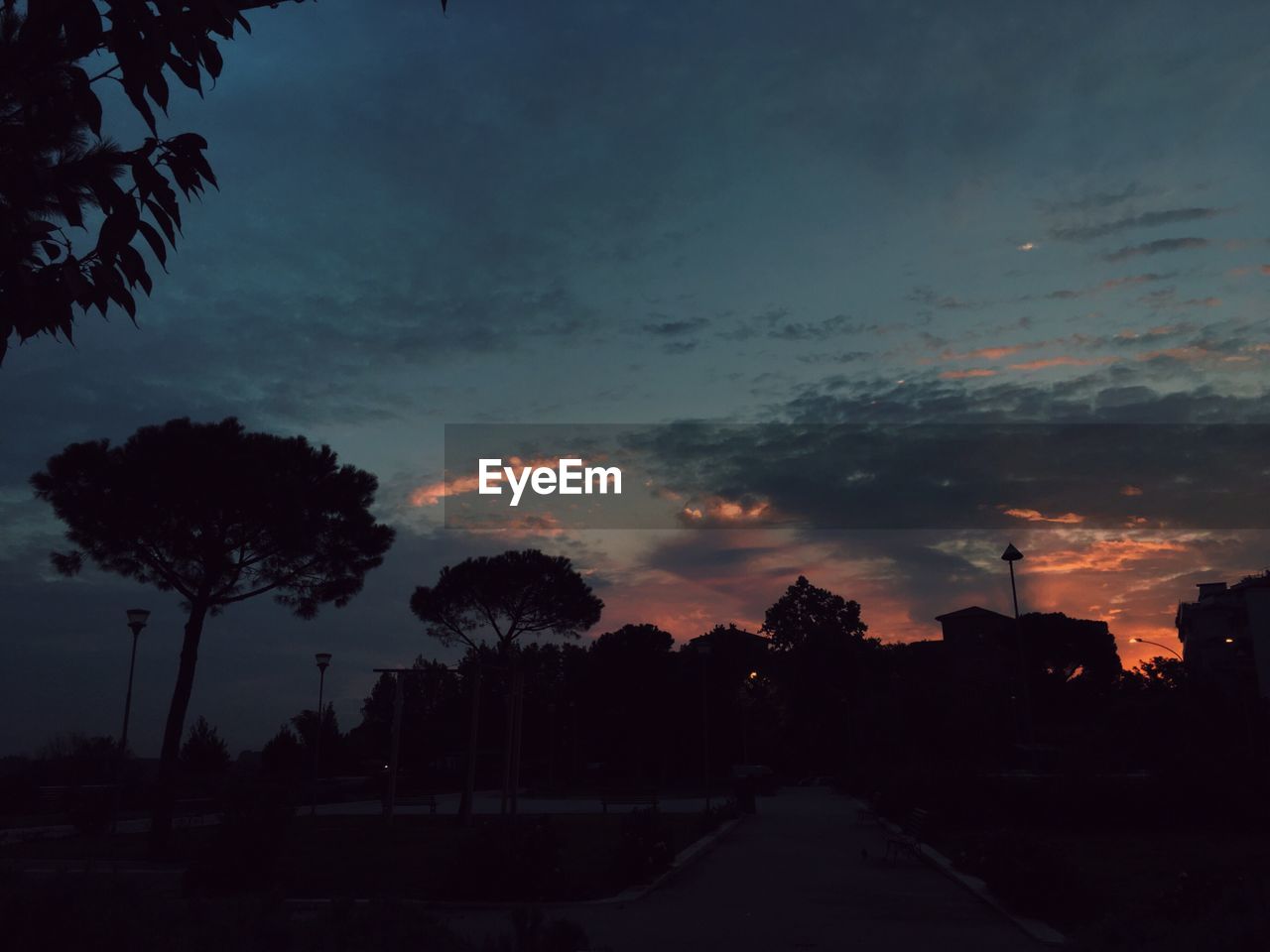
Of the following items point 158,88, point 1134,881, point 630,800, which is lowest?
point 1134,881

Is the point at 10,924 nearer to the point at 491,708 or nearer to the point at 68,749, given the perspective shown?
the point at 68,749

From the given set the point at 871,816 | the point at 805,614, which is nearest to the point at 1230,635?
the point at 805,614

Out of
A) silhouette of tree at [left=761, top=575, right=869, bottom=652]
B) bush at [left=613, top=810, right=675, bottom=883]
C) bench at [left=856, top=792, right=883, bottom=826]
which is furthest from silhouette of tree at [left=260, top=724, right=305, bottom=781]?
silhouette of tree at [left=761, top=575, right=869, bottom=652]

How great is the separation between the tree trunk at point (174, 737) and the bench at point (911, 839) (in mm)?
12348

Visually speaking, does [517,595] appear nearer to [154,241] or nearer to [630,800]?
[630,800]

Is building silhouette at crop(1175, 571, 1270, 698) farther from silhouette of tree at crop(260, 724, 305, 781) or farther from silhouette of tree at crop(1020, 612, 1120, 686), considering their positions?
silhouette of tree at crop(260, 724, 305, 781)

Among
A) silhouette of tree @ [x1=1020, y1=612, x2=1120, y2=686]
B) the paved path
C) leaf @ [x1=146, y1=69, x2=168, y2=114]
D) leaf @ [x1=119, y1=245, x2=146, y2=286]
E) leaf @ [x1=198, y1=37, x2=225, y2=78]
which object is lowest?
the paved path

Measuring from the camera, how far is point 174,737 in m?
19.2

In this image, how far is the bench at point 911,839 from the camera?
1574 cm

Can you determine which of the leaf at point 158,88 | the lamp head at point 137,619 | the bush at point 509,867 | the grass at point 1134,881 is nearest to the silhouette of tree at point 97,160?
the leaf at point 158,88

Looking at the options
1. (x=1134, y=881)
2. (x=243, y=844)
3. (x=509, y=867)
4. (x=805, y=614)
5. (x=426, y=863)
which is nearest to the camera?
(x=509, y=867)

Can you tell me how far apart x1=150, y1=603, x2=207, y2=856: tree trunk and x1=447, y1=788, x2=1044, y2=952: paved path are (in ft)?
30.5

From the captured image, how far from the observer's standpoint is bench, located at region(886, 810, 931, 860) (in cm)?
1574

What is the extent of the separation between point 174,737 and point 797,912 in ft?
43.7
